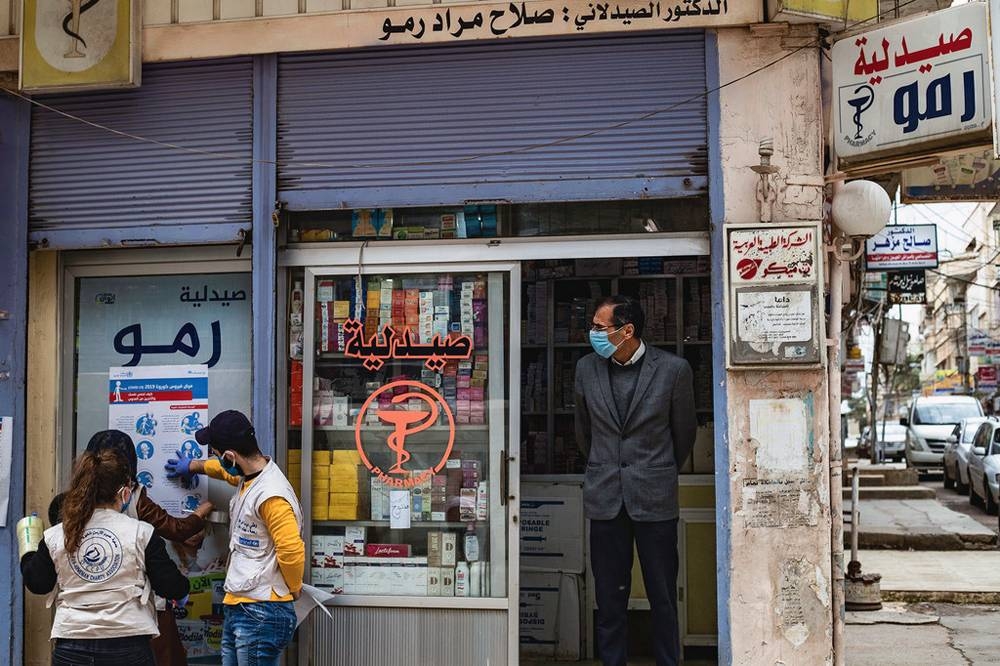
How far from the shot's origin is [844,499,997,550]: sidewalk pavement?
1261 cm

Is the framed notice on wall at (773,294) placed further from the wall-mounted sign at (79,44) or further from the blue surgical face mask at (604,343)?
the wall-mounted sign at (79,44)

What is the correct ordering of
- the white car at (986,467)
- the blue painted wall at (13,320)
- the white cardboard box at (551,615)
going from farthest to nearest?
the white car at (986,467)
the white cardboard box at (551,615)
the blue painted wall at (13,320)

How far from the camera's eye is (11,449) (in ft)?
19.2

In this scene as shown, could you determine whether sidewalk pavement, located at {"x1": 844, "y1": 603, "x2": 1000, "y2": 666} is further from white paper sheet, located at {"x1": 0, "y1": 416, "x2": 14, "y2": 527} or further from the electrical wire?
white paper sheet, located at {"x1": 0, "y1": 416, "x2": 14, "y2": 527}

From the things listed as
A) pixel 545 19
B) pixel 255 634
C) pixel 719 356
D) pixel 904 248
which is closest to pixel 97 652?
pixel 255 634

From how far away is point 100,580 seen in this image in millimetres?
3967

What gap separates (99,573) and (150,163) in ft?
8.80

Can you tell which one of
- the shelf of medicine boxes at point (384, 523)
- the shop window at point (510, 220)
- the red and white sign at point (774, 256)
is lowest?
the shelf of medicine boxes at point (384, 523)

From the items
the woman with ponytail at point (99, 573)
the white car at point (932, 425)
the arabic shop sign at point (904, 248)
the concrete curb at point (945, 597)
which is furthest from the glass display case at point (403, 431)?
the white car at point (932, 425)

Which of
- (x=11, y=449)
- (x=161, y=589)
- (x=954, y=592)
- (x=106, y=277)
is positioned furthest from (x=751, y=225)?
(x=954, y=592)

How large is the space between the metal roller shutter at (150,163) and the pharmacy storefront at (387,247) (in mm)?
13

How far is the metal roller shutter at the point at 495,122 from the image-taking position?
5305 mm

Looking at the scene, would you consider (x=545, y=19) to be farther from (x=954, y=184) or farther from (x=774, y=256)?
(x=954, y=184)

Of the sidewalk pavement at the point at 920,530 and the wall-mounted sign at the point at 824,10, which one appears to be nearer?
the wall-mounted sign at the point at 824,10
